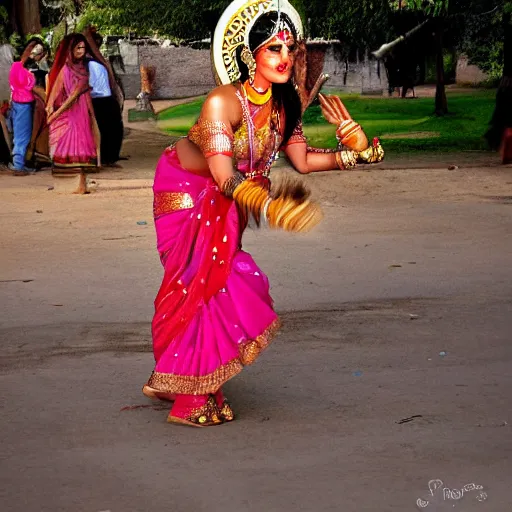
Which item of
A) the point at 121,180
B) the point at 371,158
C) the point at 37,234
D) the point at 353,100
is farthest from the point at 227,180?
the point at 353,100

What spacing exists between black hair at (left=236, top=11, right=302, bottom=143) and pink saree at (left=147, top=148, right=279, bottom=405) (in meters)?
0.42

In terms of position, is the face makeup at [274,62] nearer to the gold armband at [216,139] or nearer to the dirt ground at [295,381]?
the gold armband at [216,139]

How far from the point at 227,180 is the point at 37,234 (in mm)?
6222

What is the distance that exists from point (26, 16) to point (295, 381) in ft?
59.4

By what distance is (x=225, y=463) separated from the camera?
15.1 ft

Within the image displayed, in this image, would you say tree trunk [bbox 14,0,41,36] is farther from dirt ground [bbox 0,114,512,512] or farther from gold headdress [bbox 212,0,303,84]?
gold headdress [bbox 212,0,303,84]

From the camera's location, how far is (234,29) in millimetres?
5039

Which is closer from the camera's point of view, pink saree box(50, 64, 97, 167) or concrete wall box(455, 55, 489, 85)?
pink saree box(50, 64, 97, 167)

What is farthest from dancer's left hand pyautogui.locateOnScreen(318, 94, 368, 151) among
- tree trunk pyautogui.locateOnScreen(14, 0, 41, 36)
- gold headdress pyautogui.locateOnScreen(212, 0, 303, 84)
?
tree trunk pyautogui.locateOnScreen(14, 0, 41, 36)

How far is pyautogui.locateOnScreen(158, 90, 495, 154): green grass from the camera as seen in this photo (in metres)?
19.6

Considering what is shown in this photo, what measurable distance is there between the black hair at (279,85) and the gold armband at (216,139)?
280 millimetres

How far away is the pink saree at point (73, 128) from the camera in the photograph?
14570 millimetres

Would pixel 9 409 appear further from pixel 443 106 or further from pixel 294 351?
pixel 443 106

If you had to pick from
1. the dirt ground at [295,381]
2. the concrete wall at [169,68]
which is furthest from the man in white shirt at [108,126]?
the concrete wall at [169,68]
